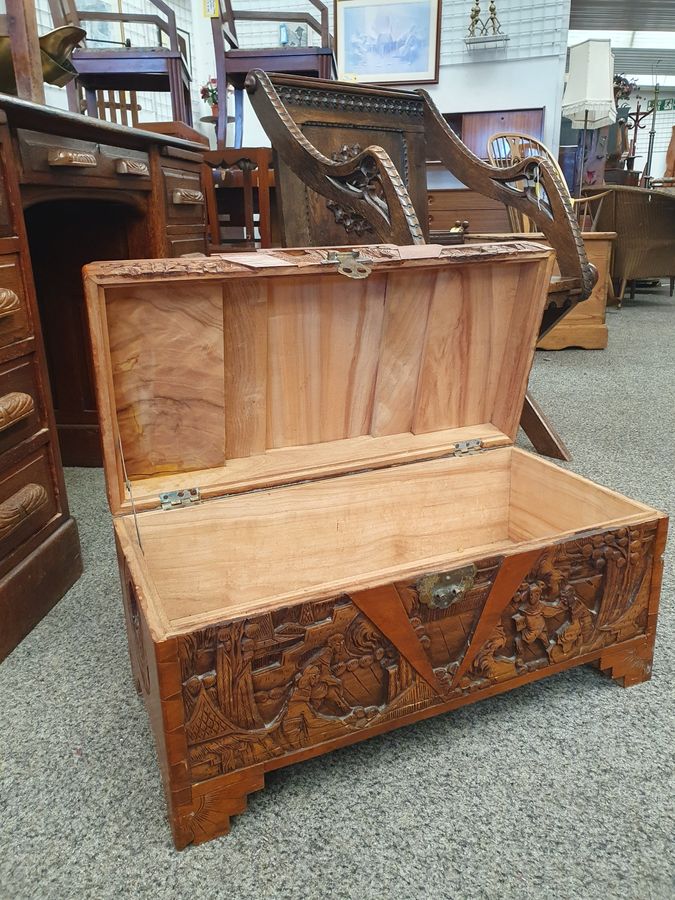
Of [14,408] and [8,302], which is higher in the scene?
[8,302]

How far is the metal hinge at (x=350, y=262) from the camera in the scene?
97 cm

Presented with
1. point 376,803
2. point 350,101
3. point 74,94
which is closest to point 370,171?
point 350,101

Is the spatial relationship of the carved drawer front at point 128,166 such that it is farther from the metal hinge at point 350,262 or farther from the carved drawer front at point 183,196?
the metal hinge at point 350,262

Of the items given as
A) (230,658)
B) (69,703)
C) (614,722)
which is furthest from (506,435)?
(69,703)

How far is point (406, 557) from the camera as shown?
4.22 feet

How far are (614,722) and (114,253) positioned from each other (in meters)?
1.61

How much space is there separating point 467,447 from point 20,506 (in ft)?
2.70

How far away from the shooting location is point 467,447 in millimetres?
1239

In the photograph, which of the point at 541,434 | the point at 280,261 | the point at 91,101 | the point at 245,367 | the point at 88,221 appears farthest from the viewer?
the point at 91,101

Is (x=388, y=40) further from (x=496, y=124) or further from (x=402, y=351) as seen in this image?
(x=402, y=351)

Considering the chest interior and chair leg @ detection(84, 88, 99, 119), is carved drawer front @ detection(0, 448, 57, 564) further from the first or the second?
chair leg @ detection(84, 88, 99, 119)

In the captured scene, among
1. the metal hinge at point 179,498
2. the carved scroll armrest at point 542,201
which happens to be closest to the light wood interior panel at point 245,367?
the metal hinge at point 179,498

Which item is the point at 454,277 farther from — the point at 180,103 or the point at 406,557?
the point at 180,103

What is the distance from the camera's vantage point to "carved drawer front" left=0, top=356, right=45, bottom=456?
45.5 inches
